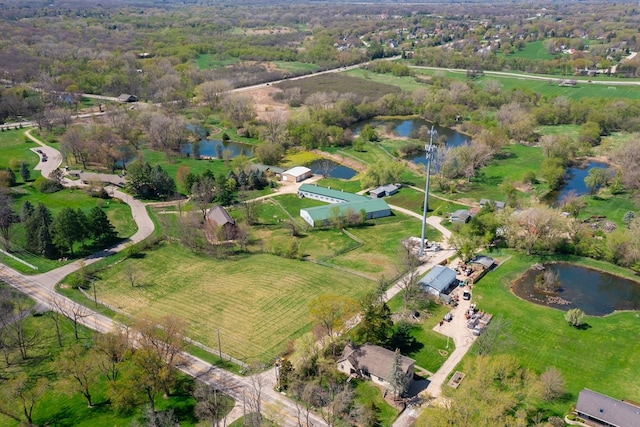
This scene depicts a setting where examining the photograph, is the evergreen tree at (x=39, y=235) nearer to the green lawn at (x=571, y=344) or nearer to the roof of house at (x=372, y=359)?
the roof of house at (x=372, y=359)

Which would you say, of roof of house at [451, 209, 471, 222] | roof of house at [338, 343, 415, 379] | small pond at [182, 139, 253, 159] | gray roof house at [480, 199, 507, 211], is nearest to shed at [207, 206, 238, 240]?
roof of house at [338, 343, 415, 379]

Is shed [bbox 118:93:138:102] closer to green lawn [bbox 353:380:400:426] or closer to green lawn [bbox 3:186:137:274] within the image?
green lawn [bbox 3:186:137:274]

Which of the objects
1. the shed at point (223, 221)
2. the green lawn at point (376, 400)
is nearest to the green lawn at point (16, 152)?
the shed at point (223, 221)

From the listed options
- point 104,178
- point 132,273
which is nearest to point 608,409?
point 132,273

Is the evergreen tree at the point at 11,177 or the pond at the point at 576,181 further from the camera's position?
the pond at the point at 576,181

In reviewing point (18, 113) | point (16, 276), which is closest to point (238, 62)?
point (18, 113)

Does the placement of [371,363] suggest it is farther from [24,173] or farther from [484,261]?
[24,173]
